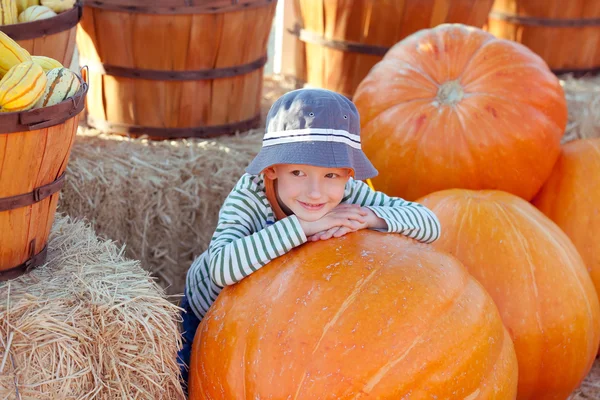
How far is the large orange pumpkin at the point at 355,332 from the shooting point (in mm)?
1998

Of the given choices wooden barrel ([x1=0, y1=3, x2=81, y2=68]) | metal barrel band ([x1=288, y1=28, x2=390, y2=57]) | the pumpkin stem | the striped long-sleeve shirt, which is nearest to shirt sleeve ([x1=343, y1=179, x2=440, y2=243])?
the striped long-sleeve shirt

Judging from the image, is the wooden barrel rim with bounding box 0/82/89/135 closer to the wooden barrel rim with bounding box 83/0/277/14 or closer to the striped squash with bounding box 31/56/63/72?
the striped squash with bounding box 31/56/63/72

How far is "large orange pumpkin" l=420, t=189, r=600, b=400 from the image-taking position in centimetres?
266

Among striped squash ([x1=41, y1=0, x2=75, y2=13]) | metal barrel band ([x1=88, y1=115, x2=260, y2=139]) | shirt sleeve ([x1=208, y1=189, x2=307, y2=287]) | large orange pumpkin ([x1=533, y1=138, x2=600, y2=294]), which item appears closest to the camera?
shirt sleeve ([x1=208, y1=189, x2=307, y2=287])

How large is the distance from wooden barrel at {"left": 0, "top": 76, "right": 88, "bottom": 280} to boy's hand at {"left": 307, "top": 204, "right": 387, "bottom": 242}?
82cm

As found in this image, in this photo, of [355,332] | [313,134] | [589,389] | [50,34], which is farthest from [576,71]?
[355,332]

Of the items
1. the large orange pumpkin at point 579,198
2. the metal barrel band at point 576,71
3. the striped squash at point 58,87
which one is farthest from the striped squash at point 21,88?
the metal barrel band at point 576,71

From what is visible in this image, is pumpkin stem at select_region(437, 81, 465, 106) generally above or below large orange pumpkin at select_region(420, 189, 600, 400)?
above

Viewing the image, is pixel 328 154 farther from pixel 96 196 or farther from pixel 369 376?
pixel 96 196

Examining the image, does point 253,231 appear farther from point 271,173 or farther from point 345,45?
point 345,45

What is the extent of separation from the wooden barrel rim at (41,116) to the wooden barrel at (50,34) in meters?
0.84

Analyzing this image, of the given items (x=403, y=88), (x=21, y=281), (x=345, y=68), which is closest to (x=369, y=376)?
(x=21, y=281)

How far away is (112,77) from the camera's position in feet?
12.6

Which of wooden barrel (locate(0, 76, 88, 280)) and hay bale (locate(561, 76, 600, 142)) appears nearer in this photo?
wooden barrel (locate(0, 76, 88, 280))
